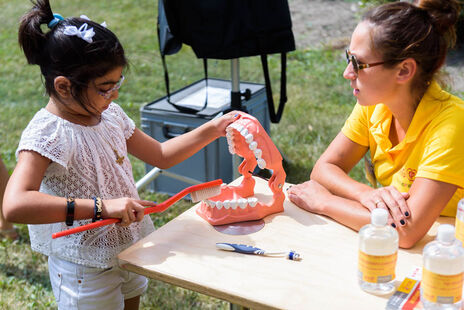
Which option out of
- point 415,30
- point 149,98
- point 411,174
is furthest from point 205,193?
point 149,98

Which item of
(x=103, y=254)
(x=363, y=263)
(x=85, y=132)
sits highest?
(x=85, y=132)

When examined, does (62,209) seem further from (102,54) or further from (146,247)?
(102,54)

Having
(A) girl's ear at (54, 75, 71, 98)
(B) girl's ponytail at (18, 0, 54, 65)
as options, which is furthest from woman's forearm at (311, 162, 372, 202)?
(B) girl's ponytail at (18, 0, 54, 65)

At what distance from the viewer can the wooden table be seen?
4.41 feet

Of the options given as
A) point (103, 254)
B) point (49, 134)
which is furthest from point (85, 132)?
point (103, 254)

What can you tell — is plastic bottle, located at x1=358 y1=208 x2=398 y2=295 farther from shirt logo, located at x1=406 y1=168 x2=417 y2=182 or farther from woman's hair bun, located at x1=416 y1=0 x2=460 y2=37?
woman's hair bun, located at x1=416 y1=0 x2=460 y2=37

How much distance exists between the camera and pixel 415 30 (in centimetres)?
170

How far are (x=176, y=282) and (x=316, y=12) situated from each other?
680 cm

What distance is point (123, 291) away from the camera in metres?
1.92

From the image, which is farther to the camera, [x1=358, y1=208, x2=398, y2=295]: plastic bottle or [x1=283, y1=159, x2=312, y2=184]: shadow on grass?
[x1=283, y1=159, x2=312, y2=184]: shadow on grass

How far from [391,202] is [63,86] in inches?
40.1

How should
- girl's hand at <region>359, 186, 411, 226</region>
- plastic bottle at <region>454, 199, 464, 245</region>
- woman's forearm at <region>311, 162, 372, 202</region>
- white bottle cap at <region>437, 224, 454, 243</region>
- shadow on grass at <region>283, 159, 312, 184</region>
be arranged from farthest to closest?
shadow on grass at <region>283, 159, 312, 184</region>, woman's forearm at <region>311, 162, 372, 202</region>, girl's hand at <region>359, 186, 411, 226</region>, plastic bottle at <region>454, 199, 464, 245</region>, white bottle cap at <region>437, 224, 454, 243</region>

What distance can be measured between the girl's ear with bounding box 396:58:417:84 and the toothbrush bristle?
669 millimetres

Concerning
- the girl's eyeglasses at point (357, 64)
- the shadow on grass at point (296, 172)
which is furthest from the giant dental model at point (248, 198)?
the shadow on grass at point (296, 172)
